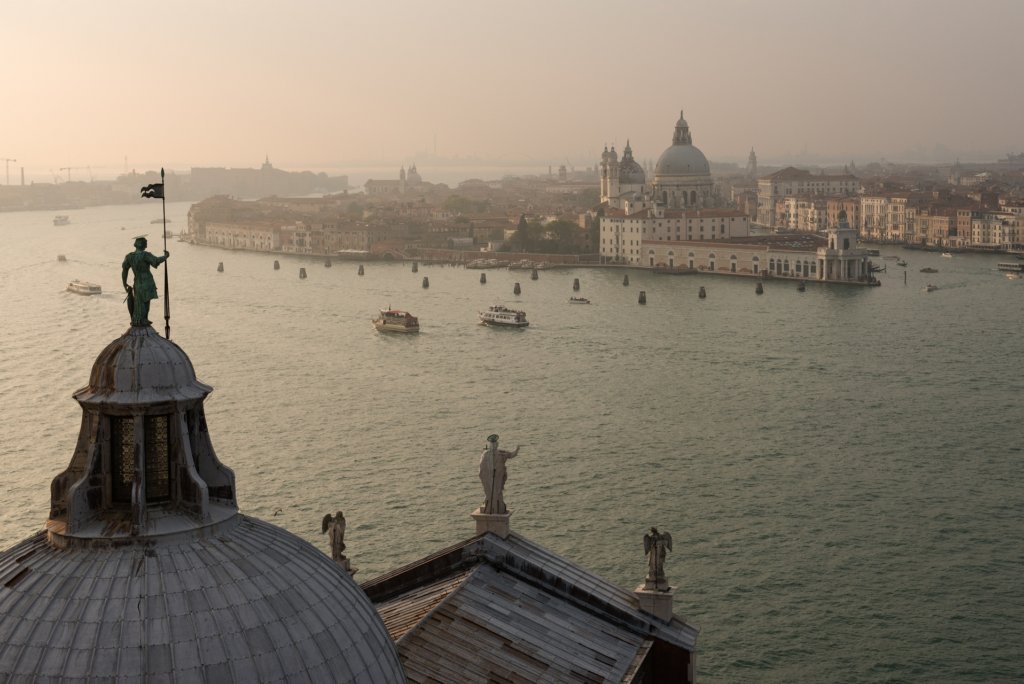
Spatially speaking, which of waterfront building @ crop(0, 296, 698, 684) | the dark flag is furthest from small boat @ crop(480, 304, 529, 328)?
waterfront building @ crop(0, 296, 698, 684)

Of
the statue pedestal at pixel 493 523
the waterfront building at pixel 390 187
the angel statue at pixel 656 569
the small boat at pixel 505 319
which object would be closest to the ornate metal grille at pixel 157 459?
the statue pedestal at pixel 493 523

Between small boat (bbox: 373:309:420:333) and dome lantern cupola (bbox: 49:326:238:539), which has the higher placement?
dome lantern cupola (bbox: 49:326:238:539)

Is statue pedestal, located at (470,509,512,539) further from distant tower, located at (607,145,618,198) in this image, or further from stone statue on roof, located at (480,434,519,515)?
distant tower, located at (607,145,618,198)

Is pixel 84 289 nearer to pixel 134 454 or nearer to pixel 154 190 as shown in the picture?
pixel 154 190

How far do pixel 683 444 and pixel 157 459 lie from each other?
37.9 feet

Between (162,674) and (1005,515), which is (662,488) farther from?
(162,674)

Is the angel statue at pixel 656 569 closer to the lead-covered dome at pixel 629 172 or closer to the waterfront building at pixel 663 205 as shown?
the waterfront building at pixel 663 205

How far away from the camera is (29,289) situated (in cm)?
3028

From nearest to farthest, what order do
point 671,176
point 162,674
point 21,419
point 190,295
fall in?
1. point 162,674
2. point 21,419
3. point 190,295
4. point 671,176

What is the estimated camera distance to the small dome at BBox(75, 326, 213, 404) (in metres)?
2.45

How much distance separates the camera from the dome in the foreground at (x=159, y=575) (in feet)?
7.47

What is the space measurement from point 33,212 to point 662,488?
265 feet

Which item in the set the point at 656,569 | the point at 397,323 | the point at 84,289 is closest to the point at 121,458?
the point at 656,569

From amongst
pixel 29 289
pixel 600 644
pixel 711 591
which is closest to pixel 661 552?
pixel 600 644
